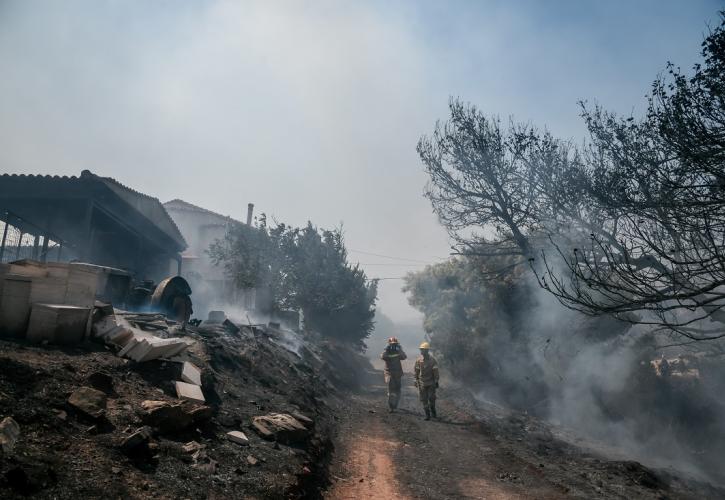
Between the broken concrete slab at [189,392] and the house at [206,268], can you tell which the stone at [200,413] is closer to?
the broken concrete slab at [189,392]

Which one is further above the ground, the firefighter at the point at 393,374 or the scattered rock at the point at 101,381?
the scattered rock at the point at 101,381

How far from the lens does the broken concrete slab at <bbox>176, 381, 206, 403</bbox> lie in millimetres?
5839

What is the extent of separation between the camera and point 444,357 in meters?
21.7

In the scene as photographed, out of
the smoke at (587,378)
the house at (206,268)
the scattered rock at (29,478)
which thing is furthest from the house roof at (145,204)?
the smoke at (587,378)

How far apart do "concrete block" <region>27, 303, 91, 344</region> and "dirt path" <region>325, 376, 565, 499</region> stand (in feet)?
14.6

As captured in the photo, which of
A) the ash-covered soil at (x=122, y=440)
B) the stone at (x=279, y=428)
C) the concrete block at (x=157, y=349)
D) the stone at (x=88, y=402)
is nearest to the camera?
the ash-covered soil at (x=122, y=440)

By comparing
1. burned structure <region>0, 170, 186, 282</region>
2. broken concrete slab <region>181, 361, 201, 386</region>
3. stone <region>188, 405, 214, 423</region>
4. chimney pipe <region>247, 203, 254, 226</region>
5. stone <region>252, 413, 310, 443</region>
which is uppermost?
chimney pipe <region>247, 203, 254, 226</region>

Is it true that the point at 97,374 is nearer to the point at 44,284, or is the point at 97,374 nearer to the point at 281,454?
the point at 44,284

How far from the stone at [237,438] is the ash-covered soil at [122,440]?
0.10 meters

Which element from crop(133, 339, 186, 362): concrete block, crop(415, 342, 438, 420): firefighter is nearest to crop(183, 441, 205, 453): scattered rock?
crop(133, 339, 186, 362): concrete block

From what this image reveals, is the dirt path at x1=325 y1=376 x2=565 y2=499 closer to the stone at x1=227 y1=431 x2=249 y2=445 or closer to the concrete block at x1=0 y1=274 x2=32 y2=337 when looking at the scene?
the stone at x1=227 y1=431 x2=249 y2=445

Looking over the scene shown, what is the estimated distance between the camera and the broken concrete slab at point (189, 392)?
5839 millimetres

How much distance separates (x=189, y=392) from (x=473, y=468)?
476 cm

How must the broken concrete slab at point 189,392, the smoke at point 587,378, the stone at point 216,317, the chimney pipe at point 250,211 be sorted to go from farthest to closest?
the chimney pipe at point 250,211, the stone at point 216,317, the smoke at point 587,378, the broken concrete slab at point 189,392
